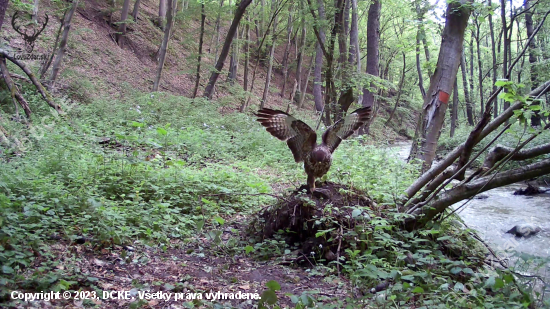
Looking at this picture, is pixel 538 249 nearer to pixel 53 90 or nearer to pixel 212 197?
pixel 212 197

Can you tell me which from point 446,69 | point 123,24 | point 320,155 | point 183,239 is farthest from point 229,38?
point 183,239

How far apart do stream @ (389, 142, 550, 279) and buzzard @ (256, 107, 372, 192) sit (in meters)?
2.29

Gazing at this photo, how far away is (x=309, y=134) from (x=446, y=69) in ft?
10.7

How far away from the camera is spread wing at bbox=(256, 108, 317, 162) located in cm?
455

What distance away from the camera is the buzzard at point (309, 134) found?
4539 mm

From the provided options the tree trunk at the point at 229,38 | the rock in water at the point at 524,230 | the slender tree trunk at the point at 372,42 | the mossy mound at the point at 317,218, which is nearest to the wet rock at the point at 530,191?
the rock in water at the point at 524,230

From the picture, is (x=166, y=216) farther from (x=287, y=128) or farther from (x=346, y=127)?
(x=346, y=127)

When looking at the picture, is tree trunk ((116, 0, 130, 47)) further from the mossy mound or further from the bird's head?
the mossy mound

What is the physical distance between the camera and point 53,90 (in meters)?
10.0

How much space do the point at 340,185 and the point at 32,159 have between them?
4173 mm

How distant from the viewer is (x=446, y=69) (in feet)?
20.5

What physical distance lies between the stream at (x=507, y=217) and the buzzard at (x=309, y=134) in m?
2.29

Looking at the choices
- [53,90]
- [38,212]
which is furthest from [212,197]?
[53,90]

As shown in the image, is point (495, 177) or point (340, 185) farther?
point (340, 185)
